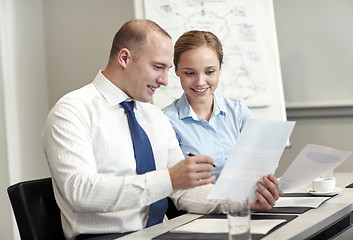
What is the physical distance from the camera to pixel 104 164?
6.33 feet

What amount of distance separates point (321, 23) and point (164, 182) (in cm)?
288

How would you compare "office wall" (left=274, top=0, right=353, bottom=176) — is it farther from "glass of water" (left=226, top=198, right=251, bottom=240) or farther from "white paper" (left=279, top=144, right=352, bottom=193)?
"glass of water" (left=226, top=198, right=251, bottom=240)

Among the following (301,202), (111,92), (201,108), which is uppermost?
(111,92)

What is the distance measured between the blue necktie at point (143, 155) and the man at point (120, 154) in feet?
0.06

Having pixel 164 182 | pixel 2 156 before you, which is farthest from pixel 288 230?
pixel 2 156

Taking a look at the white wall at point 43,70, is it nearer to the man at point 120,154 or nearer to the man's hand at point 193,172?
the man at point 120,154

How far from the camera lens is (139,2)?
13.0 ft

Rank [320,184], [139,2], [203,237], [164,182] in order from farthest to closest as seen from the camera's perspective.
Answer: [139,2] < [320,184] < [164,182] < [203,237]

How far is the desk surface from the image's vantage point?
161cm

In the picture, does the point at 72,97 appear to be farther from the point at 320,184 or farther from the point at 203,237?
the point at 320,184

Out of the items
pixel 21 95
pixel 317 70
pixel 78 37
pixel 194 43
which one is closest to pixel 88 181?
pixel 194 43

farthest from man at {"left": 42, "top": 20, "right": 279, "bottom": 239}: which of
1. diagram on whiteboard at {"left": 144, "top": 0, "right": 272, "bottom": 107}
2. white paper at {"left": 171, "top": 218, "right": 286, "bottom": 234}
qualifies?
diagram on whiteboard at {"left": 144, "top": 0, "right": 272, "bottom": 107}

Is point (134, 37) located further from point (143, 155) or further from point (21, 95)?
point (21, 95)

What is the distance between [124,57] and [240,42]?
212 centimetres
